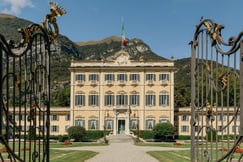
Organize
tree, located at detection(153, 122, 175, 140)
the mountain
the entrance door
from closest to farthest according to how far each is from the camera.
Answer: tree, located at detection(153, 122, 175, 140), the entrance door, the mountain

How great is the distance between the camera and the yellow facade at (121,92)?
48656mm

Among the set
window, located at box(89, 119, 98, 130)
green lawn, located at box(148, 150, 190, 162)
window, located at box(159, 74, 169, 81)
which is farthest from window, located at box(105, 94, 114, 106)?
green lawn, located at box(148, 150, 190, 162)

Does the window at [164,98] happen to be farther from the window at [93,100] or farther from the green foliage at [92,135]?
the green foliage at [92,135]

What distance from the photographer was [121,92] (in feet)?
161

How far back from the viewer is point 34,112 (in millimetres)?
5352

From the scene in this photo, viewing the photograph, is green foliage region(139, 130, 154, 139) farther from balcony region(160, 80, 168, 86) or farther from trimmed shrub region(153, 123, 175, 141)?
balcony region(160, 80, 168, 86)

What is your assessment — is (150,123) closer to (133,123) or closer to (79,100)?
(133,123)

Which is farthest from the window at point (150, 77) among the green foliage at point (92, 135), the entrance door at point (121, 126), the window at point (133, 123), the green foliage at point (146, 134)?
the green foliage at point (92, 135)

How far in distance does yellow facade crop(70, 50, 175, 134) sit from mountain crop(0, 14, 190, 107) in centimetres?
5354

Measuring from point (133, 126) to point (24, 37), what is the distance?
145 ft

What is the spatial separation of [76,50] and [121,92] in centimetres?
11494

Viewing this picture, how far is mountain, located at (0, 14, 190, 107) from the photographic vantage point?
359 feet

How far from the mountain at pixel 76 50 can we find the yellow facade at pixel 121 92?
53538 millimetres

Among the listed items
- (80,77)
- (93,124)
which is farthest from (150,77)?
(93,124)
